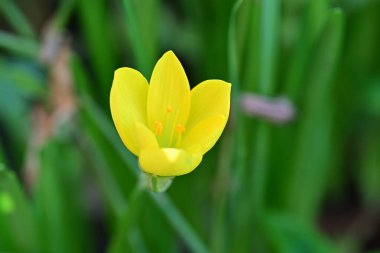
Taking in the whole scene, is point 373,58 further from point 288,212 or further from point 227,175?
point 227,175

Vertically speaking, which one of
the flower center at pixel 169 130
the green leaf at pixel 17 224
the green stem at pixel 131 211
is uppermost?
the flower center at pixel 169 130

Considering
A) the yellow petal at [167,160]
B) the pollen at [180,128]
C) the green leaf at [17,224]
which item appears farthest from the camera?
the green leaf at [17,224]

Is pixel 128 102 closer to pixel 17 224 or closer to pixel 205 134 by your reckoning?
pixel 205 134

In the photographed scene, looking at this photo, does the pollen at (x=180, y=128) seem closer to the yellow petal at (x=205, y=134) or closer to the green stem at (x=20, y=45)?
the yellow petal at (x=205, y=134)

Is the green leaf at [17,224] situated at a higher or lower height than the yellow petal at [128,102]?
lower

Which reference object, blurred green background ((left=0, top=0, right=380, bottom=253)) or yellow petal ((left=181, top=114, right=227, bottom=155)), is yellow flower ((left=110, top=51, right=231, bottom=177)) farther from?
blurred green background ((left=0, top=0, right=380, bottom=253))

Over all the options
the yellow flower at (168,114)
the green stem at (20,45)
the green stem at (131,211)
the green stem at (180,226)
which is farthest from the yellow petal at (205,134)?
the green stem at (20,45)
